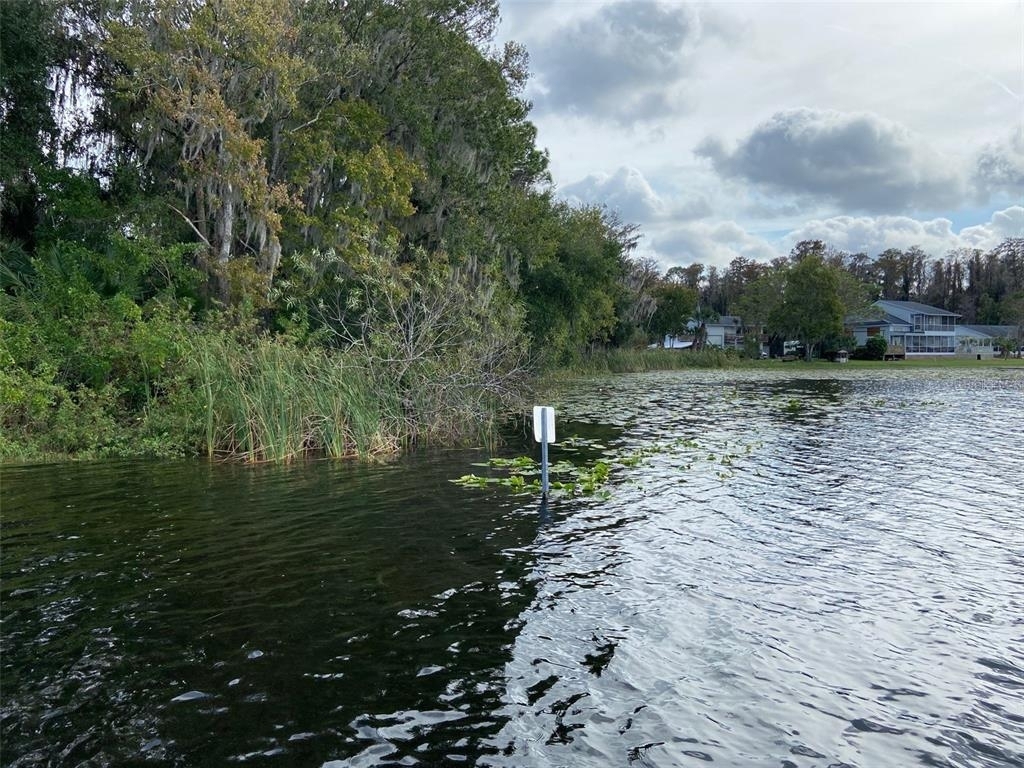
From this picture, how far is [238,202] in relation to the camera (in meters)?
19.8

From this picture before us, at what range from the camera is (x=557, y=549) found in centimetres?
809

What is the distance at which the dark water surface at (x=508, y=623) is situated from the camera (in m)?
4.23

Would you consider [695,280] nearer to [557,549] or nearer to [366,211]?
[366,211]

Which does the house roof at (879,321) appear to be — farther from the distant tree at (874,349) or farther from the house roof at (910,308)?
the distant tree at (874,349)

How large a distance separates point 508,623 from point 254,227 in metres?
17.1

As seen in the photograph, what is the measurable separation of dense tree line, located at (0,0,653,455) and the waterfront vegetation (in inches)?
2.8

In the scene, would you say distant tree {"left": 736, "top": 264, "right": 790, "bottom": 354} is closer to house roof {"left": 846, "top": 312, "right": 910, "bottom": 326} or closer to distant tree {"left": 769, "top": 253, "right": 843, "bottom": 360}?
distant tree {"left": 769, "top": 253, "right": 843, "bottom": 360}

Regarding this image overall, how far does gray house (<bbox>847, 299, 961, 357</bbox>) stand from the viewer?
287 feet

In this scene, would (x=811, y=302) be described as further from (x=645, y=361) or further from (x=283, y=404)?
(x=283, y=404)

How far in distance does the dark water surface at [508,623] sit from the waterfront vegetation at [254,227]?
9.91ft

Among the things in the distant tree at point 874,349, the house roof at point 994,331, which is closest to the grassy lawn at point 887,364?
the distant tree at point 874,349

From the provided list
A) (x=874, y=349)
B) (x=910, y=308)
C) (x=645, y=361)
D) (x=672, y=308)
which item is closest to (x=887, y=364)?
(x=874, y=349)

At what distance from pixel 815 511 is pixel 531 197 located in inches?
1102

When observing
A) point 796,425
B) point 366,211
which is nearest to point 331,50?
point 366,211
